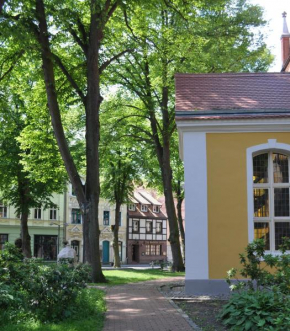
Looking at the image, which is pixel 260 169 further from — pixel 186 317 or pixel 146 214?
pixel 146 214

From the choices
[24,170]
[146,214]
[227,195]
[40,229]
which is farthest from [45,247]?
[227,195]

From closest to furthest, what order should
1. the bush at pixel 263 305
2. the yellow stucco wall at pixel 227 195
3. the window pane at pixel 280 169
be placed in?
the bush at pixel 263 305 < the yellow stucco wall at pixel 227 195 < the window pane at pixel 280 169

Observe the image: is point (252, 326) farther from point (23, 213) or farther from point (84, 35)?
point (23, 213)

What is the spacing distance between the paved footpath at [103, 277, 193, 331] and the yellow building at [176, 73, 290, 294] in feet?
5.46

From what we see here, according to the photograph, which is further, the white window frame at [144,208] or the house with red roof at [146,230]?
the white window frame at [144,208]

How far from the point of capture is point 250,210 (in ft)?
47.2

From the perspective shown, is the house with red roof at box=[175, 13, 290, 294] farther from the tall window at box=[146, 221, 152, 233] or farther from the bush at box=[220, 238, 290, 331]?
the tall window at box=[146, 221, 152, 233]

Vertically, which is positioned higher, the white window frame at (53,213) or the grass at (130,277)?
the white window frame at (53,213)

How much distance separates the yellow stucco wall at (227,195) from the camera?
14234 millimetres

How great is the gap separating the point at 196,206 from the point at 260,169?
7.38 feet

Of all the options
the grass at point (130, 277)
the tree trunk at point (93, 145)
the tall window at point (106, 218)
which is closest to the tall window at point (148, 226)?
the tall window at point (106, 218)

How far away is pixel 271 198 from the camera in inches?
578

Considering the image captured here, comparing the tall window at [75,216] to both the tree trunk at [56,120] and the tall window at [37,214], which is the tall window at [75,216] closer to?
the tall window at [37,214]

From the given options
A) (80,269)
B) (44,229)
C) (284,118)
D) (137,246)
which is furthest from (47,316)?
(137,246)
